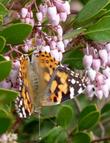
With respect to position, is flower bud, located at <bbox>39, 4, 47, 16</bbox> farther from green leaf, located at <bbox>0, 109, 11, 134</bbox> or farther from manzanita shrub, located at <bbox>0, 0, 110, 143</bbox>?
green leaf, located at <bbox>0, 109, 11, 134</bbox>

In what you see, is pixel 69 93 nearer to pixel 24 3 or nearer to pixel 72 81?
pixel 72 81

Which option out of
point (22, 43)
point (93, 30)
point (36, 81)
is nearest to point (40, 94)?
point (36, 81)

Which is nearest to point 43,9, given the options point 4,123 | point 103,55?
point 103,55

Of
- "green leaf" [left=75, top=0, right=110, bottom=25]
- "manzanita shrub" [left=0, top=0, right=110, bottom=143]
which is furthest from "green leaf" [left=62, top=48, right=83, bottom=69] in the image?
"green leaf" [left=75, top=0, right=110, bottom=25]

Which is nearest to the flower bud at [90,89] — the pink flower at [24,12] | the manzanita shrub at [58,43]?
the manzanita shrub at [58,43]

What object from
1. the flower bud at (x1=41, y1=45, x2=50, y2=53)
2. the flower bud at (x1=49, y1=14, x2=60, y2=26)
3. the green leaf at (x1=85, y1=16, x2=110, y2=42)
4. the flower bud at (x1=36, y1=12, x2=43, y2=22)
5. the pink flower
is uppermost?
the pink flower

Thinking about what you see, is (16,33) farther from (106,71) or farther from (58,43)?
(106,71)
